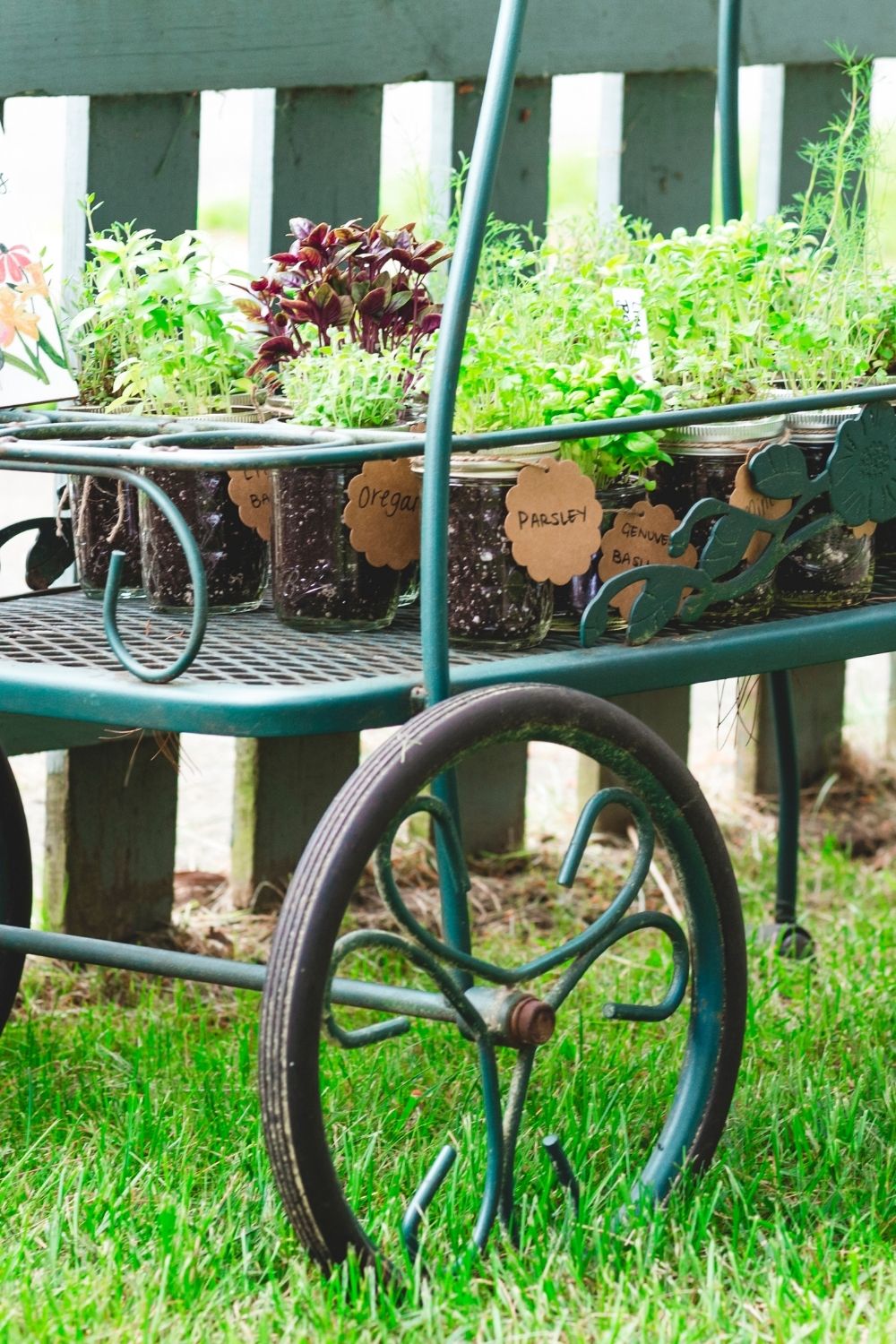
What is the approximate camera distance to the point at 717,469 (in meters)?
1.58

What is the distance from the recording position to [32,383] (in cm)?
171

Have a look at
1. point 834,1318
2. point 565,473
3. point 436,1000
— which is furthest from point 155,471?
point 834,1318

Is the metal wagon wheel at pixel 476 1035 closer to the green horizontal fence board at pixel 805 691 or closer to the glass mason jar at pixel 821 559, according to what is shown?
the glass mason jar at pixel 821 559

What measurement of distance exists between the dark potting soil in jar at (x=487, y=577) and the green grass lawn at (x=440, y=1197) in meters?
0.50

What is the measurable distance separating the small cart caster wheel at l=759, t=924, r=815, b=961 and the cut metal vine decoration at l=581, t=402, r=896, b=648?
0.85 m

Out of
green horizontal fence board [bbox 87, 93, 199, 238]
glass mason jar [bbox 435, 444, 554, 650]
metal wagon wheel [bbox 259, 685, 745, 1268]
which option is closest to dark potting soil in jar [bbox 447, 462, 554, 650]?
glass mason jar [bbox 435, 444, 554, 650]

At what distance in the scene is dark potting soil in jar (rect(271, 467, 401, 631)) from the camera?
1499 millimetres

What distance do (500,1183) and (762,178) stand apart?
6.18ft

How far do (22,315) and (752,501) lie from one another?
715 millimetres

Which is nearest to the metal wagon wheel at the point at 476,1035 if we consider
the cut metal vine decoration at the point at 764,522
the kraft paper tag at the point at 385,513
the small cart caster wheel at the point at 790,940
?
the cut metal vine decoration at the point at 764,522

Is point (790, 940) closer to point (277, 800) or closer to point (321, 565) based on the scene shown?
point (277, 800)

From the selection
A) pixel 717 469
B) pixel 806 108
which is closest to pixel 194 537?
pixel 717 469

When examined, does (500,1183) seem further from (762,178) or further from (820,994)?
(762,178)

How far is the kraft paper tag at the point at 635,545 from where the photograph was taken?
4.99 ft
